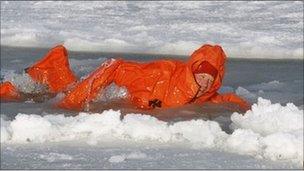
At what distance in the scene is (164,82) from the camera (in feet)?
18.3

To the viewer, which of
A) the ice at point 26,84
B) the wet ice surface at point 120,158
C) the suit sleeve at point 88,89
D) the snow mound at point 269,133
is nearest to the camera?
the wet ice surface at point 120,158

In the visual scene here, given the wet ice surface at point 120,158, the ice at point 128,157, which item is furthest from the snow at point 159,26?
the ice at point 128,157

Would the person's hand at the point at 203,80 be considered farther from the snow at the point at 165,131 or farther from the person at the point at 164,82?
the snow at the point at 165,131

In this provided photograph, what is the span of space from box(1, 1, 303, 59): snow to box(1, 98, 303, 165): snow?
389cm

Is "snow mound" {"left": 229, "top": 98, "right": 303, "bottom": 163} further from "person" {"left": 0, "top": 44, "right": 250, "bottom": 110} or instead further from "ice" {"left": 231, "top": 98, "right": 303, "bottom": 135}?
"person" {"left": 0, "top": 44, "right": 250, "bottom": 110}

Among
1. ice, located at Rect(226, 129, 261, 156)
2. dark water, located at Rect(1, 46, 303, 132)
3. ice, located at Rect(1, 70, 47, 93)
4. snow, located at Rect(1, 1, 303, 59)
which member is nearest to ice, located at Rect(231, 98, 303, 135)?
dark water, located at Rect(1, 46, 303, 132)

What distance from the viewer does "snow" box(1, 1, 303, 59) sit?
899 cm

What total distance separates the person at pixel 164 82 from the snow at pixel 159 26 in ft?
10.1

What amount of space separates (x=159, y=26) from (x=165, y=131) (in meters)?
5.98

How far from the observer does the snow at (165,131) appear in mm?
4262

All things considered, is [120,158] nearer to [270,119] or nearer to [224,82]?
[270,119]

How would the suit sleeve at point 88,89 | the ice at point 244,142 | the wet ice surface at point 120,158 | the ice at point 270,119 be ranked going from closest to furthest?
1. the wet ice surface at point 120,158
2. the ice at point 244,142
3. the ice at point 270,119
4. the suit sleeve at point 88,89

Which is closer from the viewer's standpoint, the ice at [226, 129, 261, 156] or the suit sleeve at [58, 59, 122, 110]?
the ice at [226, 129, 261, 156]

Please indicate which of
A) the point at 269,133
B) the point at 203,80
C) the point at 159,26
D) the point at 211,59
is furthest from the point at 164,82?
the point at 159,26
